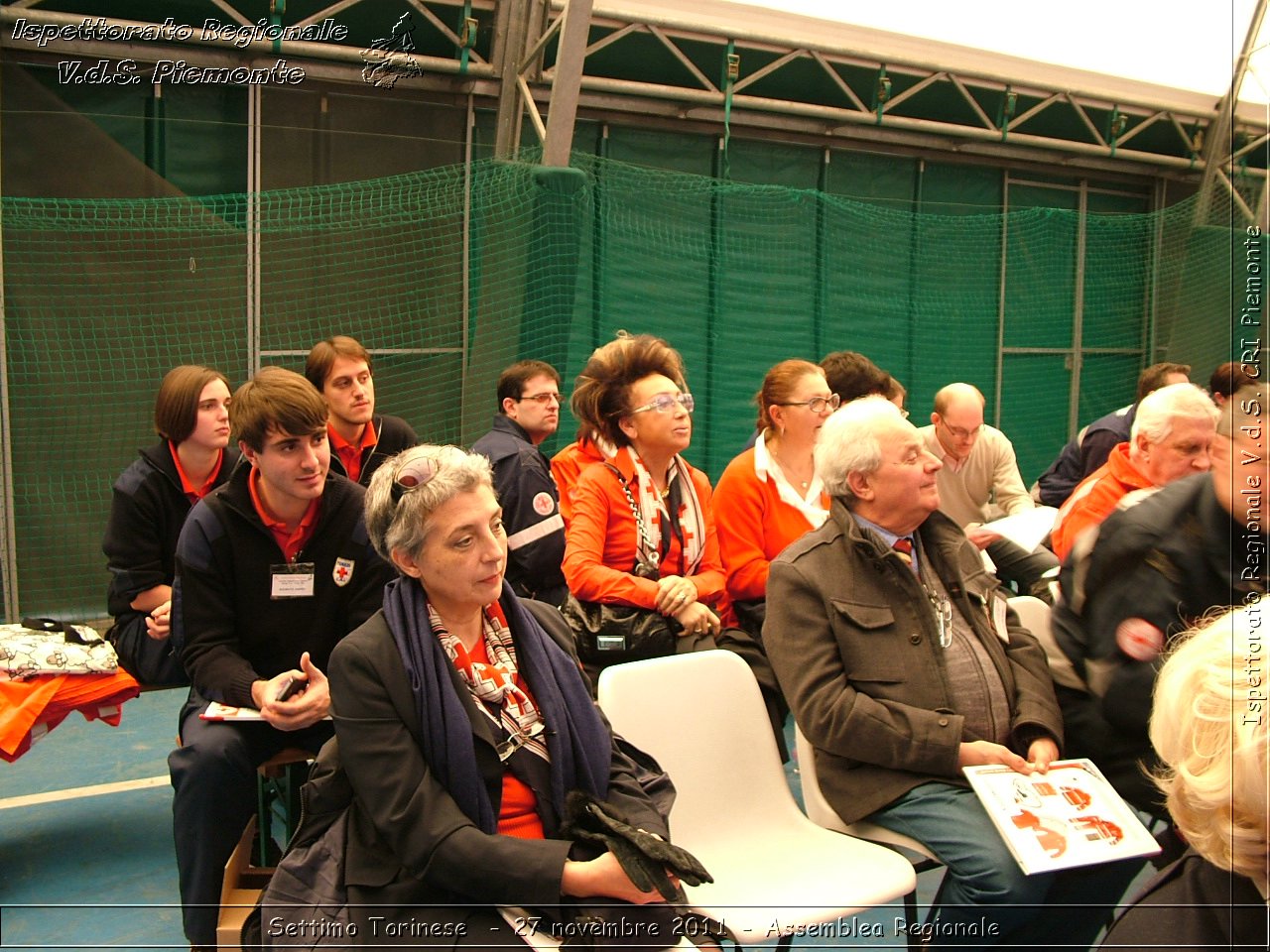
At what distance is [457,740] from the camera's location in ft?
Answer: 6.59

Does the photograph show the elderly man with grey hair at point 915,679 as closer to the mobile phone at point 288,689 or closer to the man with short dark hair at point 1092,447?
the mobile phone at point 288,689

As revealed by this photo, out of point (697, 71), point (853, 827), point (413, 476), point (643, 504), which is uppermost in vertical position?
point (697, 71)

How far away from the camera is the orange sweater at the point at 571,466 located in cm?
378

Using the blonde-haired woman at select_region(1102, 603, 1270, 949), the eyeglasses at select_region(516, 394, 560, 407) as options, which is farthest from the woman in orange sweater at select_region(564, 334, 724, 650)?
the blonde-haired woman at select_region(1102, 603, 1270, 949)

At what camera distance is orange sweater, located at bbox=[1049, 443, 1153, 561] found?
345 cm

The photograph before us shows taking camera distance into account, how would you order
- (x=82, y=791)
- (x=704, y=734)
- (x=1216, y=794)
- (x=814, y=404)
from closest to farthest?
(x=1216, y=794) < (x=704, y=734) < (x=814, y=404) < (x=82, y=791)

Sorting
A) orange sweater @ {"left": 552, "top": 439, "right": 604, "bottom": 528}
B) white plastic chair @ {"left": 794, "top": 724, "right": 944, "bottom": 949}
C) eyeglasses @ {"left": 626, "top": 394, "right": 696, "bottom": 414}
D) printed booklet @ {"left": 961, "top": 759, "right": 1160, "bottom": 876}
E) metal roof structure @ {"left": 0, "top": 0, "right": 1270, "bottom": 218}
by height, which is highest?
metal roof structure @ {"left": 0, "top": 0, "right": 1270, "bottom": 218}

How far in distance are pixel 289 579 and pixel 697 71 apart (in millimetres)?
5713

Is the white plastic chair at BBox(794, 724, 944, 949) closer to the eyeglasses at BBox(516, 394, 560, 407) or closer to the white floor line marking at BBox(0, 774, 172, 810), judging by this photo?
the eyeglasses at BBox(516, 394, 560, 407)

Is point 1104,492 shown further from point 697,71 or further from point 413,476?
point 697,71

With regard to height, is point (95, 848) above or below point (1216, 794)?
→ below

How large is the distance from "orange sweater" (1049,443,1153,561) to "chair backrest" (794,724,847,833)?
1253 millimetres

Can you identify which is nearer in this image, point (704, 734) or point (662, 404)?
point (704, 734)

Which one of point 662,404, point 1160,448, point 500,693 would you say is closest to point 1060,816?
point 500,693
